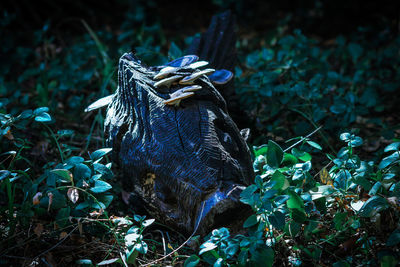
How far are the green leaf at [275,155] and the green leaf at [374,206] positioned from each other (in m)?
0.42

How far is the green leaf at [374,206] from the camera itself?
1.68 m

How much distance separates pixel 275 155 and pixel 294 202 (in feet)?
0.96

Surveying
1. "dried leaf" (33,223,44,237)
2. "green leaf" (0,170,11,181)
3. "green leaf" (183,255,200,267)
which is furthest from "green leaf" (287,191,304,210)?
"green leaf" (0,170,11,181)

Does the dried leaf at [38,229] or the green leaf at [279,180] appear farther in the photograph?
the dried leaf at [38,229]

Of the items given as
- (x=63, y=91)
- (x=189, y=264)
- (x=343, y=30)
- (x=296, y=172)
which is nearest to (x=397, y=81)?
(x=343, y=30)

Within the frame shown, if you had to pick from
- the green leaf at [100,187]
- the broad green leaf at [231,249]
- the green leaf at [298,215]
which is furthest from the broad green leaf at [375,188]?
the green leaf at [100,187]

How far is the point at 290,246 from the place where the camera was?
183 cm

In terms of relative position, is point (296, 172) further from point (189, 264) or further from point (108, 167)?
point (108, 167)

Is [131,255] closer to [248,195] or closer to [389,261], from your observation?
[248,195]

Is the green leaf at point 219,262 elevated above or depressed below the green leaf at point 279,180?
below

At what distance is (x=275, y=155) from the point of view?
191 cm

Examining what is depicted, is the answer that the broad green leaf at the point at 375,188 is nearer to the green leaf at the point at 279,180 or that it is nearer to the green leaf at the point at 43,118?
the green leaf at the point at 279,180

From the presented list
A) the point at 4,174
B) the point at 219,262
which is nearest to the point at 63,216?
the point at 4,174

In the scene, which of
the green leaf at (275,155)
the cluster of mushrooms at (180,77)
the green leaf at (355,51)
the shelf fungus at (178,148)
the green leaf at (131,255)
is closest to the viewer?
the green leaf at (131,255)
